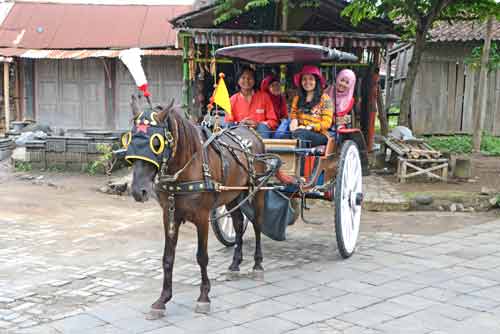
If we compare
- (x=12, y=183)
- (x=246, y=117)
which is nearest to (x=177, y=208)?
(x=246, y=117)

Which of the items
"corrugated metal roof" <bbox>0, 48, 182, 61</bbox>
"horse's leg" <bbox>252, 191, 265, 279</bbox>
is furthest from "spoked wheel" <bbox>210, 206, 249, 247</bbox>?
"corrugated metal roof" <bbox>0, 48, 182, 61</bbox>

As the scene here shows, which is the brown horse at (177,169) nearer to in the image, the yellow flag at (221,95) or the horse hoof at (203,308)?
the horse hoof at (203,308)

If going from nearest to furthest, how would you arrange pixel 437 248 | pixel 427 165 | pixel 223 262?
1. pixel 223 262
2. pixel 437 248
3. pixel 427 165

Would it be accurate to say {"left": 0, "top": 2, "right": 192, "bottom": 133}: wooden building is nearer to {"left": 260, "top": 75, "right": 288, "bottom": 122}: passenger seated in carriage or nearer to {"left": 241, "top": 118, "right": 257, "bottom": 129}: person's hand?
{"left": 260, "top": 75, "right": 288, "bottom": 122}: passenger seated in carriage

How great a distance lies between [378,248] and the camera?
7125 millimetres

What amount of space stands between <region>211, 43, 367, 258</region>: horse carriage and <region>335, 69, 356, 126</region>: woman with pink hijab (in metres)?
0.23

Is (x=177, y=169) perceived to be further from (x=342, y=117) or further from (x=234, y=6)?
(x=234, y=6)

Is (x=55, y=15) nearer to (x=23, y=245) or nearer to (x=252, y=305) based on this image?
(x=23, y=245)

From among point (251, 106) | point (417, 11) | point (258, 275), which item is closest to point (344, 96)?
point (251, 106)

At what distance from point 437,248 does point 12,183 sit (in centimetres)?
907

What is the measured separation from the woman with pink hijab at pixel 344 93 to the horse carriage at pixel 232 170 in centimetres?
23

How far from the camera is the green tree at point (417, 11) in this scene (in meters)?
11.6

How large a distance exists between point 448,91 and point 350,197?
13355mm

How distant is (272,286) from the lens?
5566 millimetres
